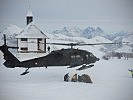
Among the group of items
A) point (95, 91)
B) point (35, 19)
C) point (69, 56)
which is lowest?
point (95, 91)

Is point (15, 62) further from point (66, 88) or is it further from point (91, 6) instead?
point (91, 6)

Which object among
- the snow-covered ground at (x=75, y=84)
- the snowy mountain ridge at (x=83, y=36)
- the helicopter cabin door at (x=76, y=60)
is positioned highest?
the snowy mountain ridge at (x=83, y=36)

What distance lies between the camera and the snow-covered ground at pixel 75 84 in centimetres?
374

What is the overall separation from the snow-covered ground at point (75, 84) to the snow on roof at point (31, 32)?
22 cm

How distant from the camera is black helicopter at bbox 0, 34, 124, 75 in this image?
3711 mm

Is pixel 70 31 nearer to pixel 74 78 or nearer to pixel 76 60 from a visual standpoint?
pixel 76 60

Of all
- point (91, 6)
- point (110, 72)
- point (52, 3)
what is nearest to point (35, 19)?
point (52, 3)

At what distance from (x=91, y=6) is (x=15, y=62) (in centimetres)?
63

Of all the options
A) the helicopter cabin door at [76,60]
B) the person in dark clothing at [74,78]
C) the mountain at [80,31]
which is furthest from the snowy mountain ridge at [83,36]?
the person in dark clothing at [74,78]

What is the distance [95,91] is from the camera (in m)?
3.74

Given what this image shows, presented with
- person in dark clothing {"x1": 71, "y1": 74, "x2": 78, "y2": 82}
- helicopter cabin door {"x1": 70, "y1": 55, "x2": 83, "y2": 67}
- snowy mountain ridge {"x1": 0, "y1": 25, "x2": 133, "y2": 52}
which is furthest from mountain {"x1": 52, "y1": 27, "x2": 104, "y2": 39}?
person in dark clothing {"x1": 71, "y1": 74, "x2": 78, "y2": 82}

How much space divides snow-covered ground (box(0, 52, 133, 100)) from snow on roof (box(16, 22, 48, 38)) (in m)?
0.22

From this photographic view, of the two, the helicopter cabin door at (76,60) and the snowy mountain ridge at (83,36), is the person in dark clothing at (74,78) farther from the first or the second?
the snowy mountain ridge at (83,36)

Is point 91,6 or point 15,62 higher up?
point 91,6
